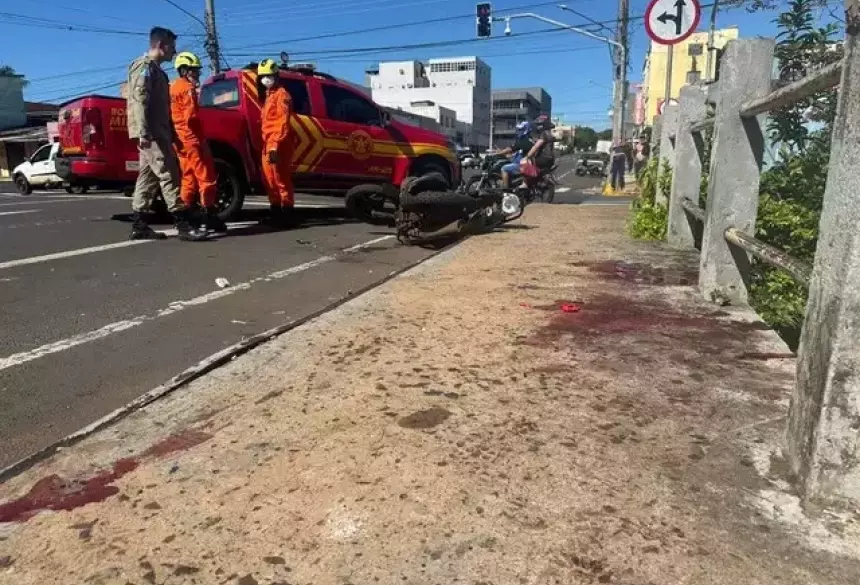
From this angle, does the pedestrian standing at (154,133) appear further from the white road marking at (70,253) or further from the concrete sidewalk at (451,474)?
the concrete sidewalk at (451,474)

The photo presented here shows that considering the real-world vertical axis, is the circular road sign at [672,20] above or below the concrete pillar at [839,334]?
above

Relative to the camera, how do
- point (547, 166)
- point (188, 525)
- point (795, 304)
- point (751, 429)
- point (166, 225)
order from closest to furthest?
1. point (188, 525)
2. point (751, 429)
3. point (795, 304)
4. point (166, 225)
5. point (547, 166)

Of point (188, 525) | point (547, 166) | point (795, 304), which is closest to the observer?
point (188, 525)

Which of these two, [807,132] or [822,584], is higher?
[807,132]

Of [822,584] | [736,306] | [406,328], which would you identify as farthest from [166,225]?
[822,584]

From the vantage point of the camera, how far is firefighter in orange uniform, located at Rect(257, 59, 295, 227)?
823 centimetres

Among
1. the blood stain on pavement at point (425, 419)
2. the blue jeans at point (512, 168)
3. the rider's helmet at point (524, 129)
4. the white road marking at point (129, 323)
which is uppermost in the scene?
the rider's helmet at point (524, 129)

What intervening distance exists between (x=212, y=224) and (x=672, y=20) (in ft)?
21.5

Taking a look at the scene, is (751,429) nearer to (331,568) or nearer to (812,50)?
(331,568)

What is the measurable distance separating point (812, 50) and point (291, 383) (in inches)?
139

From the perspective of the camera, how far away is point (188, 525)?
1723mm

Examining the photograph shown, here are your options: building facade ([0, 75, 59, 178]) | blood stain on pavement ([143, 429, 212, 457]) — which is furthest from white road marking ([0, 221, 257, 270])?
building facade ([0, 75, 59, 178])

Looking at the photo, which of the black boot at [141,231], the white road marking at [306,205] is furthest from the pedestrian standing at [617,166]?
the black boot at [141,231]

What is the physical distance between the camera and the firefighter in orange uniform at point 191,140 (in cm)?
725
